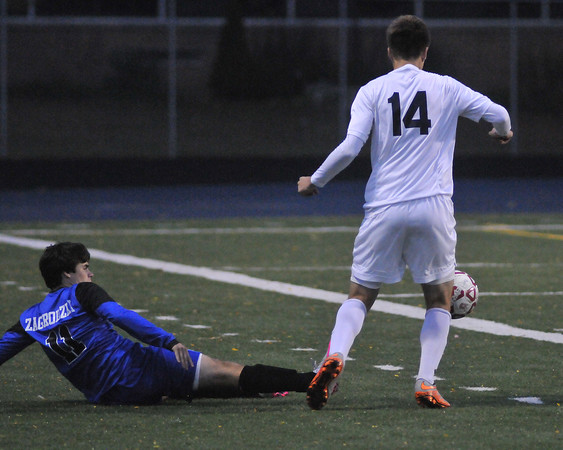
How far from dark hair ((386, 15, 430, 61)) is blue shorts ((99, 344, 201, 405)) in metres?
1.88

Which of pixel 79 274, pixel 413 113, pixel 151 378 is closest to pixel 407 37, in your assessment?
pixel 413 113

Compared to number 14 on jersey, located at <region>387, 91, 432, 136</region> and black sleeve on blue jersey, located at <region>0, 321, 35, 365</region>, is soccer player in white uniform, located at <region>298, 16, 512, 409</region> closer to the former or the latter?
number 14 on jersey, located at <region>387, 91, 432, 136</region>

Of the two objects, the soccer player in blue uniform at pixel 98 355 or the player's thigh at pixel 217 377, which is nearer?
the soccer player in blue uniform at pixel 98 355

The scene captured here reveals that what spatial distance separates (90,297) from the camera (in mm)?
6184

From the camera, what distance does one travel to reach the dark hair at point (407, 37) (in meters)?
6.34

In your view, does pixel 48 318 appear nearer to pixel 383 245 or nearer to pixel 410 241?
pixel 383 245

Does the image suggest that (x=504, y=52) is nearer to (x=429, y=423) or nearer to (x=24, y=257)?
(x=24, y=257)

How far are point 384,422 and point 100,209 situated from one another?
16.8 metres

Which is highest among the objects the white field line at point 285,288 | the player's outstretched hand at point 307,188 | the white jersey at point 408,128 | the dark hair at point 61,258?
the white jersey at point 408,128

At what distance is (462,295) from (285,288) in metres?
5.08

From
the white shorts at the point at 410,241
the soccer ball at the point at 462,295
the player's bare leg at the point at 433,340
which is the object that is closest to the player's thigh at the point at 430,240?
the white shorts at the point at 410,241

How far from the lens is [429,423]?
5.91 meters

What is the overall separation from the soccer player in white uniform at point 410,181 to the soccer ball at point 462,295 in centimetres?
36

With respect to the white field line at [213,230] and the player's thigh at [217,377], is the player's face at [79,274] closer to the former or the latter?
the player's thigh at [217,377]
